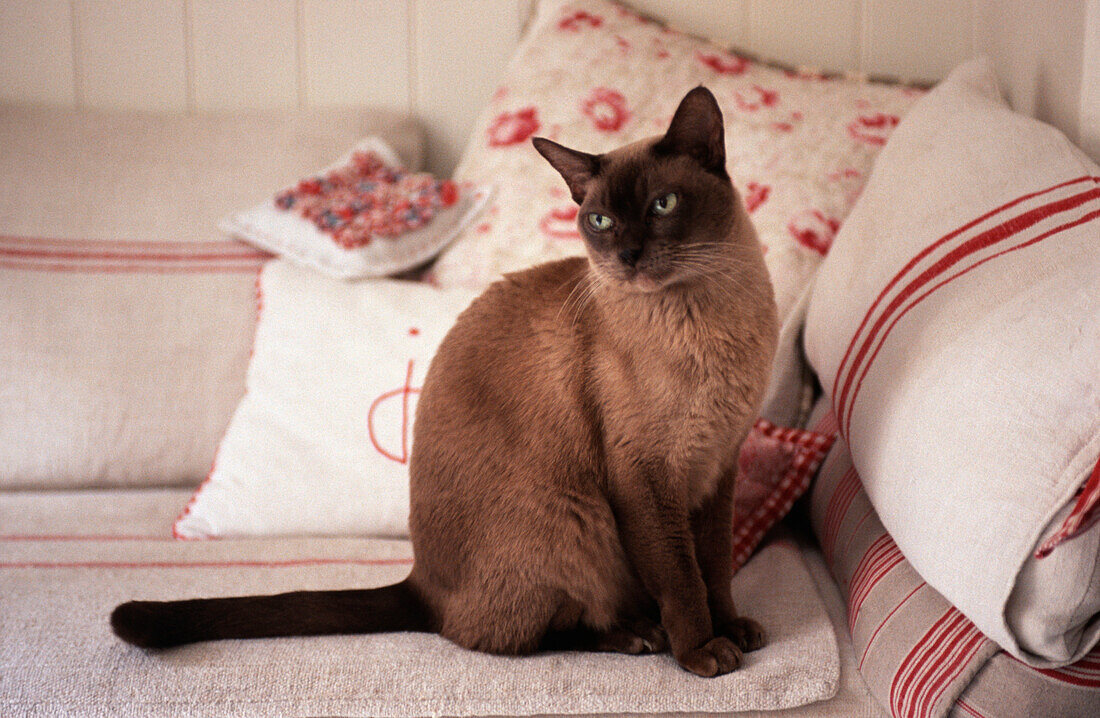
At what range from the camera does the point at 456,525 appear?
97 cm

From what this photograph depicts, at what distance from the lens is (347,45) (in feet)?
6.12

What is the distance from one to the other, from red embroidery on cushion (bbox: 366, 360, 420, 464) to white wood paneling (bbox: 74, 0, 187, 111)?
97 cm

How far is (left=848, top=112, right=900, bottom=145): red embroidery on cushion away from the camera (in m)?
1.50

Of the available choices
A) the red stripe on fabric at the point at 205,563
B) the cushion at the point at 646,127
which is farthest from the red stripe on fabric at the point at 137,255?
the red stripe on fabric at the point at 205,563

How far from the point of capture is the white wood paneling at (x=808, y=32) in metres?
1.82

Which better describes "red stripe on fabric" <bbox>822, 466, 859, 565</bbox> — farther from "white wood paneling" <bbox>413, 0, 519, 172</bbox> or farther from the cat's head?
"white wood paneling" <bbox>413, 0, 519, 172</bbox>

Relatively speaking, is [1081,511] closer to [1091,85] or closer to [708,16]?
[1091,85]

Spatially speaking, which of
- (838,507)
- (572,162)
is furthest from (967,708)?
(572,162)

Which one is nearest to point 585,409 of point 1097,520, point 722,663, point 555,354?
point 555,354

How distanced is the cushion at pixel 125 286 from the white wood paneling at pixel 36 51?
0.18m

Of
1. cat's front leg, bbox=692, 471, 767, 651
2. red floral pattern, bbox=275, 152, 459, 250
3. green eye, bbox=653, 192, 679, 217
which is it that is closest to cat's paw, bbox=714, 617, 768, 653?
cat's front leg, bbox=692, 471, 767, 651

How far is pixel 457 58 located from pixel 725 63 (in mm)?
Result: 591

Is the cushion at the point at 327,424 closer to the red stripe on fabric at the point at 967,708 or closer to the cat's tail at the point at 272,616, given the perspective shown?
the cat's tail at the point at 272,616

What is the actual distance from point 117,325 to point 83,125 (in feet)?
1.43
